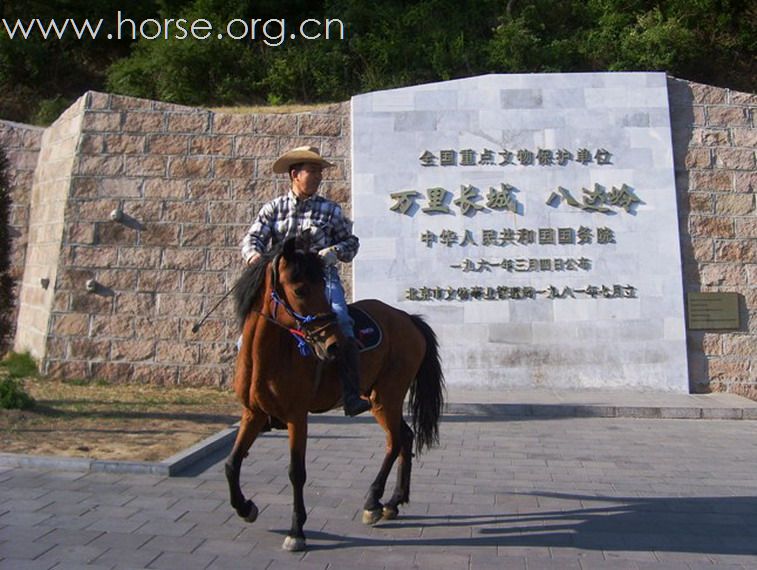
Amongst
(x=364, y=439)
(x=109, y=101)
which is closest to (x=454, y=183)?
(x=364, y=439)

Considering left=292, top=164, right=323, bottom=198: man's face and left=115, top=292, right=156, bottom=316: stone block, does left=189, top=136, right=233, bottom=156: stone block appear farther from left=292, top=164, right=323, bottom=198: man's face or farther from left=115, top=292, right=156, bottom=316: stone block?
left=292, top=164, right=323, bottom=198: man's face

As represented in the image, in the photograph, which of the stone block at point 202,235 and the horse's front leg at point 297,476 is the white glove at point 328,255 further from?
the stone block at point 202,235

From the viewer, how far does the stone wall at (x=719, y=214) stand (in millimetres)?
10562

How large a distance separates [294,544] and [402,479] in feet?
3.64

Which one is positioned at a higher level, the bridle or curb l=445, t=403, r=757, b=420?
the bridle

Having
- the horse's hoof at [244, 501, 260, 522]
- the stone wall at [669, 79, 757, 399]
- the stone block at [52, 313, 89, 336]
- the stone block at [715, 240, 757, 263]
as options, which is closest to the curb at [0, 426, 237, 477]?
the horse's hoof at [244, 501, 260, 522]

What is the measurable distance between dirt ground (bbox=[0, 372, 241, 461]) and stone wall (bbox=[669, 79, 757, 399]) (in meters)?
7.36

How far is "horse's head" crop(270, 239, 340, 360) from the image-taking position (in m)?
3.88

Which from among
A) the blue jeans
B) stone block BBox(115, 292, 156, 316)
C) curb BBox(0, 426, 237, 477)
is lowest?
curb BBox(0, 426, 237, 477)

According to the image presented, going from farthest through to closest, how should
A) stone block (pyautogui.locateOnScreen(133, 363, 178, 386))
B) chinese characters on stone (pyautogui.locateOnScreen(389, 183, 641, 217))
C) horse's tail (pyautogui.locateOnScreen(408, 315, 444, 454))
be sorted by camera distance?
chinese characters on stone (pyautogui.locateOnScreen(389, 183, 641, 217))
stone block (pyautogui.locateOnScreen(133, 363, 178, 386))
horse's tail (pyautogui.locateOnScreen(408, 315, 444, 454))

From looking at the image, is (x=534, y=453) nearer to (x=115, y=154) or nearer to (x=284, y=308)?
(x=284, y=308)

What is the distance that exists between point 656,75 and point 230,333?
8.06 meters

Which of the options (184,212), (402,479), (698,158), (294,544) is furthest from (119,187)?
(698,158)

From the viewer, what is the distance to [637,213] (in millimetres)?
10797
